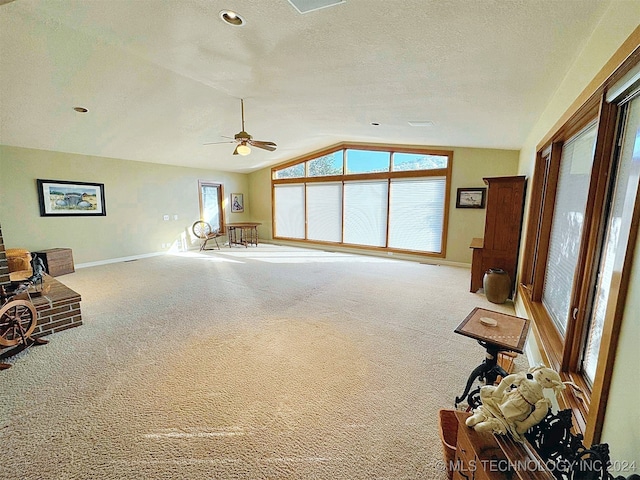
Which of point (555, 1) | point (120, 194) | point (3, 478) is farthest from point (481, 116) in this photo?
point (120, 194)

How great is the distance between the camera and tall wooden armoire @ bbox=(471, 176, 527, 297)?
12.9 ft

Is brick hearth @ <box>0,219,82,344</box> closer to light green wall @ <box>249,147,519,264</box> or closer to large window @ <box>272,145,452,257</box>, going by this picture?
large window @ <box>272,145,452,257</box>

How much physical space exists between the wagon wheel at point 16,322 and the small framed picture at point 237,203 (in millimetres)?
6688

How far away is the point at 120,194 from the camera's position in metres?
A: 6.33

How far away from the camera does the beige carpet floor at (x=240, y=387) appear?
1.51 metres

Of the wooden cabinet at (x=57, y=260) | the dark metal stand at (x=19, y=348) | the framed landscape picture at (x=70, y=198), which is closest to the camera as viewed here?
the dark metal stand at (x=19, y=348)

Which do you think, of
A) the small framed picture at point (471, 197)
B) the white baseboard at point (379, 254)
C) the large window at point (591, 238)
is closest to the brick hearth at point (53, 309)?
the large window at point (591, 238)

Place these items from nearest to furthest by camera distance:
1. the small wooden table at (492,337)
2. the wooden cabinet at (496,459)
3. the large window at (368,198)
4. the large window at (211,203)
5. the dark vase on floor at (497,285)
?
1. the wooden cabinet at (496,459)
2. the small wooden table at (492,337)
3. the dark vase on floor at (497,285)
4. the large window at (368,198)
5. the large window at (211,203)

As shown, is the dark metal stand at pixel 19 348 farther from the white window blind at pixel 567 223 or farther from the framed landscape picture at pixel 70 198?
the white window blind at pixel 567 223

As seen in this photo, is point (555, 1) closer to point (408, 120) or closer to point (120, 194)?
point (408, 120)

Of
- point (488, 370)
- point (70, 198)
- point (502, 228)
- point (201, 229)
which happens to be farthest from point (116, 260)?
point (502, 228)

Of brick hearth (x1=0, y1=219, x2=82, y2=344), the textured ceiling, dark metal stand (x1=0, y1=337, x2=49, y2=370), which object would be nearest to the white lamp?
the textured ceiling

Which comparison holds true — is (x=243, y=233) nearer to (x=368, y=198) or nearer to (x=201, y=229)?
(x=201, y=229)

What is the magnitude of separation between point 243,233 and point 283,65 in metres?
7.02
